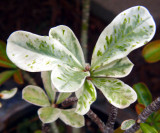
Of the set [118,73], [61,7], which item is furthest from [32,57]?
[61,7]

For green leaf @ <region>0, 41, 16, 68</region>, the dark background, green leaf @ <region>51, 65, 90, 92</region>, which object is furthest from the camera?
the dark background

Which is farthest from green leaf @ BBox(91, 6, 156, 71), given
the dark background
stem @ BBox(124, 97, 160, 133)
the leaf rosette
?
the dark background

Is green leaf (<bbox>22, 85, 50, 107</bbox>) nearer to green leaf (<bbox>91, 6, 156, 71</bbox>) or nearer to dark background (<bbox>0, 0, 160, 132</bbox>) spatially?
green leaf (<bbox>91, 6, 156, 71</bbox>)

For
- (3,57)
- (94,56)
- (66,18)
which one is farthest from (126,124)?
(66,18)

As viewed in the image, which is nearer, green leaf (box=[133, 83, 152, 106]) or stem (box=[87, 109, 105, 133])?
stem (box=[87, 109, 105, 133])

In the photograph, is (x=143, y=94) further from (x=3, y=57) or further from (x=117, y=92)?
(x=3, y=57)

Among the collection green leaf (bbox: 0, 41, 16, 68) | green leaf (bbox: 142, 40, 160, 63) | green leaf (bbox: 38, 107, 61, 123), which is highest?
green leaf (bbox: 142, 40, 160, 63)
